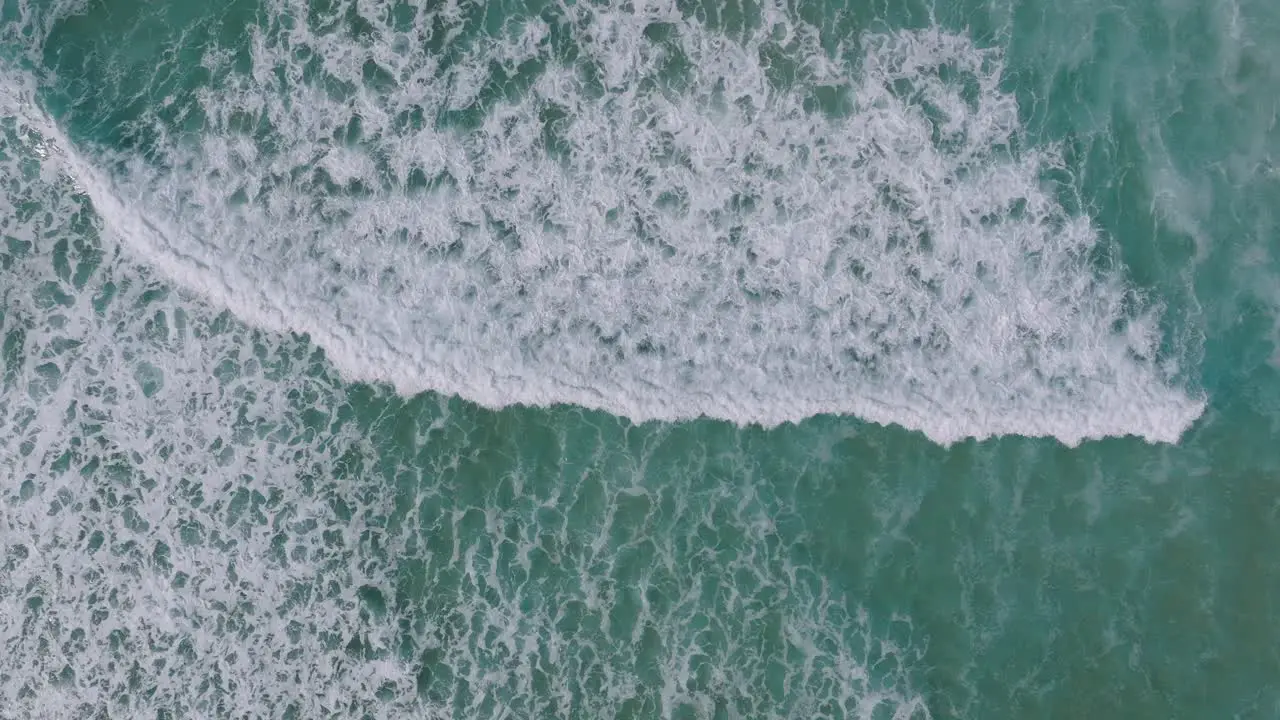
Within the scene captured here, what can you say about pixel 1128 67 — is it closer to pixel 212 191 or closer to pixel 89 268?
pixel 212 191

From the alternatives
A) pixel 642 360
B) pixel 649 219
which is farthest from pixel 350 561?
pixel 649 219

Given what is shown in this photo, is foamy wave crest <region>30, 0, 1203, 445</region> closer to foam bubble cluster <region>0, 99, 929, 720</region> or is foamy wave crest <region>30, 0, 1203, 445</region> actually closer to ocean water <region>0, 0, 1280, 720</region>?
ocean water <region>0, 0, 1280, 720</region>

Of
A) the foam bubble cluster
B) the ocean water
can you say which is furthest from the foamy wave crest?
the foam bubble cluster

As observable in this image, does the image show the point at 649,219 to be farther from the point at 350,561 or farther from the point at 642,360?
the point at 350,561

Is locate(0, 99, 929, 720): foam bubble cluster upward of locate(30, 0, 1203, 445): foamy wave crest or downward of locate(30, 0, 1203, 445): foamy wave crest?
downward

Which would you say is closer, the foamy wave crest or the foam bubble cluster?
the foam bubble cluster
